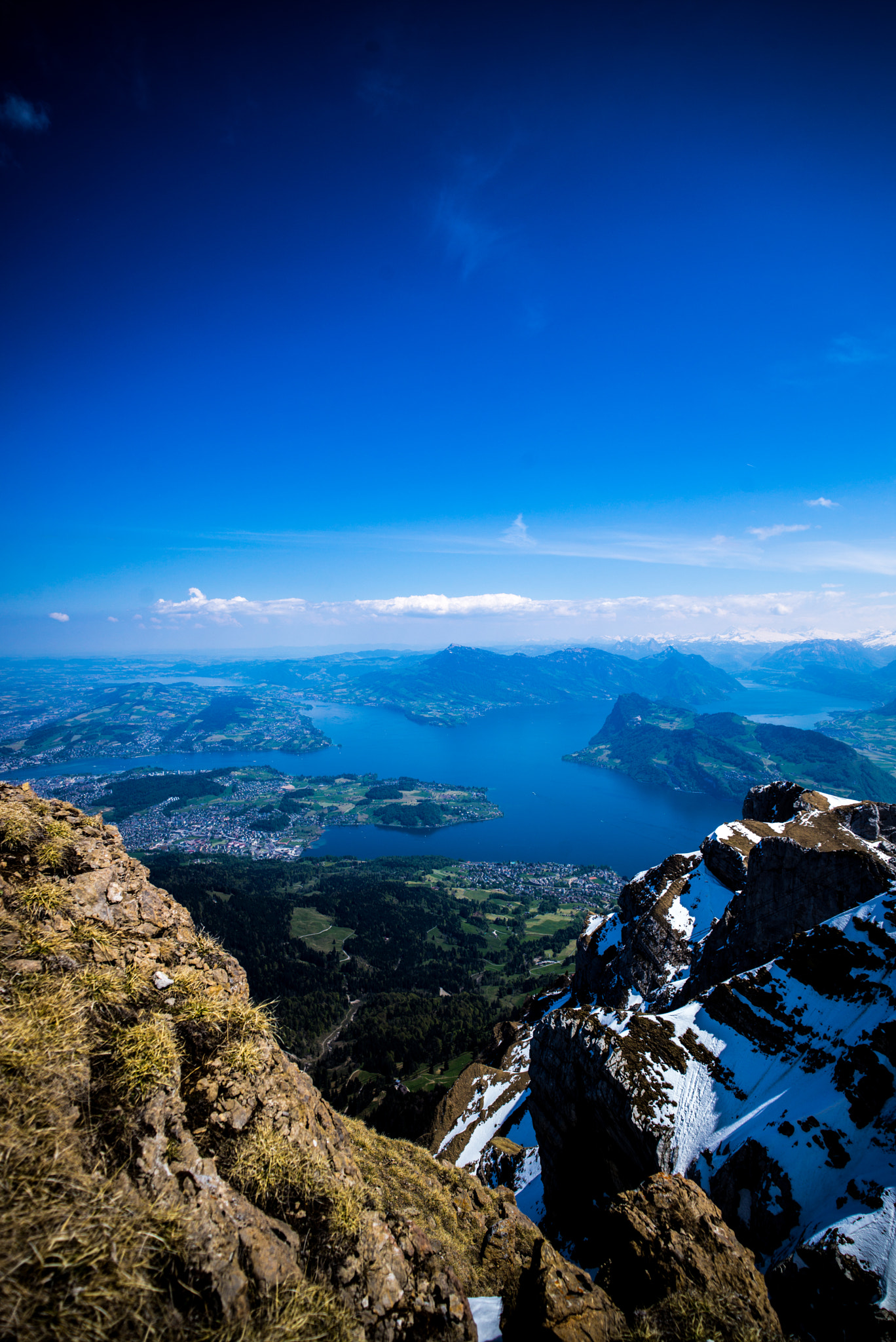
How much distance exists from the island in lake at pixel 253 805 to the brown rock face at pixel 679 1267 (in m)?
128

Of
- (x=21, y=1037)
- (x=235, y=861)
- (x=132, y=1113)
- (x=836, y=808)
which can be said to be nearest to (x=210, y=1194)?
(x=132, y=1113)

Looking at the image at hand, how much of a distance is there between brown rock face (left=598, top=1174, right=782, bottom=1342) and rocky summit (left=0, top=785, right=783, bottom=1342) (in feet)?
0.22

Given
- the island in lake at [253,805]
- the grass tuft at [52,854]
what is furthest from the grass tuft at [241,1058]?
the island in lake at [253,805]

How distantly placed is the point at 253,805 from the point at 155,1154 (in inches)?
6721

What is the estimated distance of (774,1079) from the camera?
20.2 m

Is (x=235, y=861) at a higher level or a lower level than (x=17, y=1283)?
lower

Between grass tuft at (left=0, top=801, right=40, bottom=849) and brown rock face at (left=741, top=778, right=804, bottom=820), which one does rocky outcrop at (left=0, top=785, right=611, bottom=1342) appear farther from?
brown rock face at (left=741, top=778, right=804, bottom=820)

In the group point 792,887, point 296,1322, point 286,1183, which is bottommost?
point 792,887

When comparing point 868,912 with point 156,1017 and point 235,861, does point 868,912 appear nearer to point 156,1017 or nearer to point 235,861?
point 156,1017

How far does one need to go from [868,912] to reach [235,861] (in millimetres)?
123222

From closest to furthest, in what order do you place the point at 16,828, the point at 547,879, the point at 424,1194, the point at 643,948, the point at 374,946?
the point at 16,828, the point at 424,1194, the point at 643,948, the point at 374,946, the point at 547,879

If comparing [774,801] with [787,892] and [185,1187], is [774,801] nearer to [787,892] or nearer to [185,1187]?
[787,892]

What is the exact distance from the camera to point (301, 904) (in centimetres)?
9425

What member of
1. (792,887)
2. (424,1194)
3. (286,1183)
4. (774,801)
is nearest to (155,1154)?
(286,1183)
